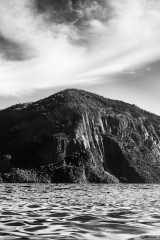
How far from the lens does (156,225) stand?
15375mm

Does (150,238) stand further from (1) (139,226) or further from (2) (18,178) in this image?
(2) (18,178)

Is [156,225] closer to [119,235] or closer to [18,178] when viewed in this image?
[119,235]

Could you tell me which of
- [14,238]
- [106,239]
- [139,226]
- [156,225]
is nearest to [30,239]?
[14,238]

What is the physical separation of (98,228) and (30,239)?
3.72 m

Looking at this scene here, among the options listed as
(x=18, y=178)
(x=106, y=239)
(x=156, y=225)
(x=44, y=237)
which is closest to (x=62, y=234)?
(x=44, y=237)

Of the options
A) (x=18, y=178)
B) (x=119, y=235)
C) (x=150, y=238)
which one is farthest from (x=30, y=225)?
(x=18, y=178)

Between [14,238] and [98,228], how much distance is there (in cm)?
401

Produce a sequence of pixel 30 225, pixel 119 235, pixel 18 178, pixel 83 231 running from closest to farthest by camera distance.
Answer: pixel 119 235
pixel 83 231
pixel 30 225
pixel 18 178

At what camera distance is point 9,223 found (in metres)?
15.4

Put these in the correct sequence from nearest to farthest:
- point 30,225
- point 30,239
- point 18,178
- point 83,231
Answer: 1. point 30,239
2. point 83,231
3. point 30,225
4. point 18,178

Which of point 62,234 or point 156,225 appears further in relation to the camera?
point 156,225

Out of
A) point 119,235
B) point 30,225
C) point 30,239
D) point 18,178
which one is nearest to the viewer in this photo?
point 30,239

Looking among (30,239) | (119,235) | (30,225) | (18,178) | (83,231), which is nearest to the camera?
(30,239)

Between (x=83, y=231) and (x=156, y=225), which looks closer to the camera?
(x=83, y=231)
